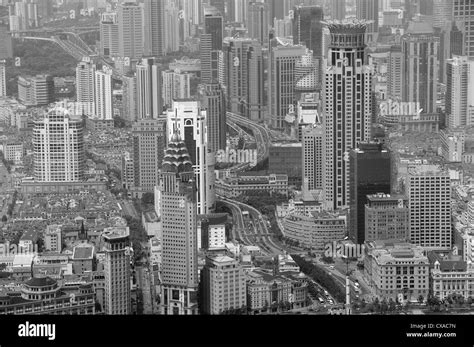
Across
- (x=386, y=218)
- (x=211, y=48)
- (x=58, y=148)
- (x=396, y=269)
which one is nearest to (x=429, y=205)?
(x=386, y=218)

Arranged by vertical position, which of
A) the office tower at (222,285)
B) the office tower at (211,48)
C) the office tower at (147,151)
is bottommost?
the office tower at (222,285)

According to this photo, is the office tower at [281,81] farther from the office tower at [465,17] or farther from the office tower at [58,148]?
the office tower at [58,148]

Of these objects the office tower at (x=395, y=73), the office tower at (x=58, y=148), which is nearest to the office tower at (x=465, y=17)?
the office tower at (x=395, y=73)

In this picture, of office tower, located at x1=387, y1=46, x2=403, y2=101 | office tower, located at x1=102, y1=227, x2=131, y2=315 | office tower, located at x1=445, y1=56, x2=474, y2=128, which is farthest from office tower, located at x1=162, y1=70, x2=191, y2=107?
office tower, located at x1=102, y1=227, x2=131, y2=315

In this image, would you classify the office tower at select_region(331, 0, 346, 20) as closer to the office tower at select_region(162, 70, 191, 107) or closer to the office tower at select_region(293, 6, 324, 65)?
the office tower at select_region(293, 6, 324, 65)

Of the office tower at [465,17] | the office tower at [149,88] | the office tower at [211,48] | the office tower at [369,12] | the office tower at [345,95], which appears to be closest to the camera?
the office tower at [369,12]
